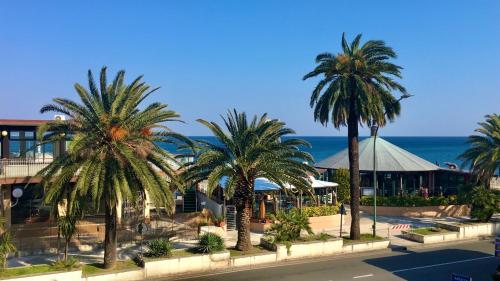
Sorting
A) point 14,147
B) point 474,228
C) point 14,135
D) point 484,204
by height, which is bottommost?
point 474,228

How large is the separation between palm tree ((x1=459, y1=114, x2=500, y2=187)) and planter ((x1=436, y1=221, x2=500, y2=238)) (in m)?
3.86

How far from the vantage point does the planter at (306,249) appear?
85.0 ft

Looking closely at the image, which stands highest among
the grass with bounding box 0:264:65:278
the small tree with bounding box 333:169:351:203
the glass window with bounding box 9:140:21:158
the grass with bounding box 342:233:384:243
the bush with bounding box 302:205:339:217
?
the glass window with bounding box 9:140:21:158

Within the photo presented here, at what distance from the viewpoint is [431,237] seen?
30.9 meters

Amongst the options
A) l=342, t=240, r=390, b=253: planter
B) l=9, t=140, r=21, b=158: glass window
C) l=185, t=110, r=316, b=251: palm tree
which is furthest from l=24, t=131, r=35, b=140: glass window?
l=342, t=240, r=390, b=253: planter

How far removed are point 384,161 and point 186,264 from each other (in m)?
28.8

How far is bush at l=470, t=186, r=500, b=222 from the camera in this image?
3412cm

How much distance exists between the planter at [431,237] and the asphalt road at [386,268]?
148cm

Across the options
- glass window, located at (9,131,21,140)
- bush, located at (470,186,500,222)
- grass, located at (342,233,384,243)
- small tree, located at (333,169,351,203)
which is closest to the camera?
grass, located at (342,233,384,243)

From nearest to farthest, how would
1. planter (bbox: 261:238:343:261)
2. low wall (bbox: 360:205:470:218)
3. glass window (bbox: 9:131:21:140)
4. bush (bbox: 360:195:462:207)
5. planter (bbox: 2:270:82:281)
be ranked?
planter (bbox: 2:270:82:281), planter (bbox: 261:238:343:261), glass window (bbox: 9:131:21:140), low wall (bbox: 360:205:470:218), bush (bbox: 360:195:462:207)

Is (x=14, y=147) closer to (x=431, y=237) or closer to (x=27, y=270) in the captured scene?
(x=27, y=270)

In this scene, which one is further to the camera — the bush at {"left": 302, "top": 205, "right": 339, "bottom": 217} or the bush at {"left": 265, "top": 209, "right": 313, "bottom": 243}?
the bush at {"left": 302, "top": 205, "right": 339, "bottom": 217}

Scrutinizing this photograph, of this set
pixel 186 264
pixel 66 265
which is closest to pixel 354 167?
pixel 186 264

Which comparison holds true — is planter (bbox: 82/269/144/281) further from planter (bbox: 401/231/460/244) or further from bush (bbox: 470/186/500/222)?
bush (bbox: 470/186/500/222)
